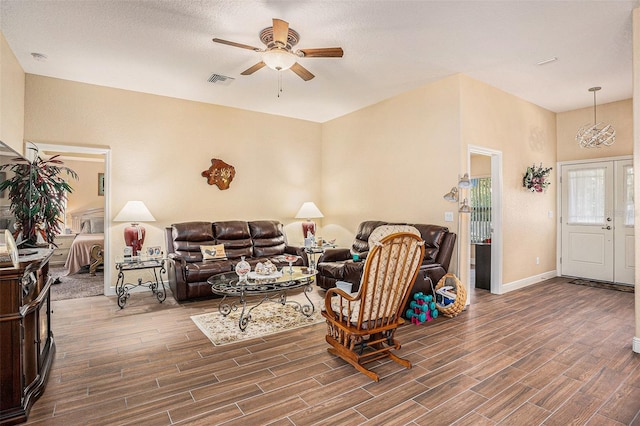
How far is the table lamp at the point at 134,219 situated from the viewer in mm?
4816

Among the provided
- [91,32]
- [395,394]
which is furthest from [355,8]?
[395,394]

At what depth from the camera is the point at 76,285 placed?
5465mm

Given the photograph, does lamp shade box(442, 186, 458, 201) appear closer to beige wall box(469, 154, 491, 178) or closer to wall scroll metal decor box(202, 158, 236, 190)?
beige wall box(469, 154, 491, 178)

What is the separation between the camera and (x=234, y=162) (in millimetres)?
6113

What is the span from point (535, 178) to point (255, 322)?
4963 mm

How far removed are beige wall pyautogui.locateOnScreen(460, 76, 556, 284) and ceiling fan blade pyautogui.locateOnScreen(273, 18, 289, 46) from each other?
8.68ft

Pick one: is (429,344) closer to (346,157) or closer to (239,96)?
(346,157)

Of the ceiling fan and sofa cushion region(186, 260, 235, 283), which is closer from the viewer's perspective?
the ceiling fan

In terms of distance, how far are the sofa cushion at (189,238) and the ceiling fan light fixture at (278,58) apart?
9.84ft

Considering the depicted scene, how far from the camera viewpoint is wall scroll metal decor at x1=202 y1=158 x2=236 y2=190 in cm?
583

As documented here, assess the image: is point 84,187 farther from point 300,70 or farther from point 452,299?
point 452,299

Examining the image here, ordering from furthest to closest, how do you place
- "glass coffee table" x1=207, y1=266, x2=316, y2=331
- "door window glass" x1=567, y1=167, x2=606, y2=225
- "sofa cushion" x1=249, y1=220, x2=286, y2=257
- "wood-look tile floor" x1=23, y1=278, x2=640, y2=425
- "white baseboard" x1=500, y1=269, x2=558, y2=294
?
"door window glass" x1=567, y1=167, x2=606, y2=225
"sofa cushion" x1=249, y1=220, x2=286, y2=257
"white baseboard" x1=500, y1=269, x2=558, y2=294
"glass coffee table" x1=207, y1=266, x2=316, y2=331
"wood-look tile floor" x1=23, y1=278, x2=640, y2=425

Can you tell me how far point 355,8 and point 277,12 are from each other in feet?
2.28

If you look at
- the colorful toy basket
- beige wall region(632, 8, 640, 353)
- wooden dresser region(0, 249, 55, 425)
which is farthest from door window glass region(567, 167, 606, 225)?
wooden dresser region(0, 249, 55, 425)
